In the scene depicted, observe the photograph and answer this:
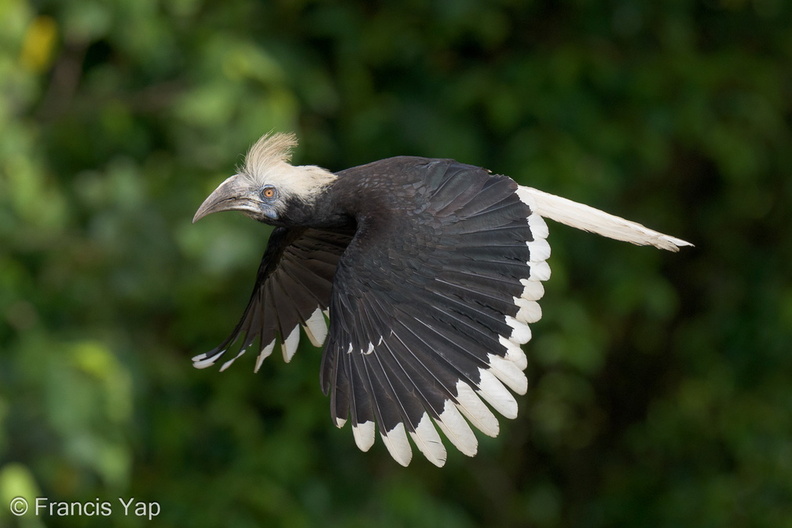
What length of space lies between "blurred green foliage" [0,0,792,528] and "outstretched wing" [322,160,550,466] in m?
2.42

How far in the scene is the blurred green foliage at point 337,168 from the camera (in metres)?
5.73

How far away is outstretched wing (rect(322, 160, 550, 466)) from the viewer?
305 cm

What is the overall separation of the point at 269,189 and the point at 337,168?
313 centimetres

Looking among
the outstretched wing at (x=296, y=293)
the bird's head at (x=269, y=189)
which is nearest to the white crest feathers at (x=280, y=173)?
the bird's head at (x=269, y=189)

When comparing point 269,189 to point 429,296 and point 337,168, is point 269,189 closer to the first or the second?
point 429,296

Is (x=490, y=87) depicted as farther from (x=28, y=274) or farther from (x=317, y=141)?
(x=28, y=274)

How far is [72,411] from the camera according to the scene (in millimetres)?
5191

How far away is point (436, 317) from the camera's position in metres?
3.19

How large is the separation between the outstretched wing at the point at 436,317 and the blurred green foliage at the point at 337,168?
2420mm

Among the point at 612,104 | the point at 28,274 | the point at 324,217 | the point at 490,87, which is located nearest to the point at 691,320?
the point at 612,104

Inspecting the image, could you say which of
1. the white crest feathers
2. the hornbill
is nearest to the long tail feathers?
the hornbill

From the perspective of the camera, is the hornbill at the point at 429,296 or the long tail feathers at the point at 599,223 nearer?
the hornbill at the point at 429,296

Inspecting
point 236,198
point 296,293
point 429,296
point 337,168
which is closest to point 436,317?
point 429,296

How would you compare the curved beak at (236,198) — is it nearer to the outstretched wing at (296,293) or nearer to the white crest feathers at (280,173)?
the white crest feathers at (280,173)
